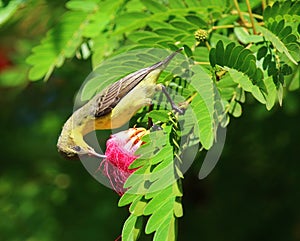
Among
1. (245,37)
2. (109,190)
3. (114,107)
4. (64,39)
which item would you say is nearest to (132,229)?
(114,107)

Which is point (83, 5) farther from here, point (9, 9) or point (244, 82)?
point (244, 82)

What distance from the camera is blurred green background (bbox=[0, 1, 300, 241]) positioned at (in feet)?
8.18

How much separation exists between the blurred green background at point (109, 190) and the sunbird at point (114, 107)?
121cm

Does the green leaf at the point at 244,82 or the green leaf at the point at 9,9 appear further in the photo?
the green leaf at the point at 9,9

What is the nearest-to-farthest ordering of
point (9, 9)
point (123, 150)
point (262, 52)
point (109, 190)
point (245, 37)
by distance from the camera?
point (123, 150)
point (262, 52)
point (245, 37)
point (9, 9)
point (109, 190)

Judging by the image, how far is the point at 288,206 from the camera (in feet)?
8.50

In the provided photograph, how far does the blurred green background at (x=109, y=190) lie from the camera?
2494 mm

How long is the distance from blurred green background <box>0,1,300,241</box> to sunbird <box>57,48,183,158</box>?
121 cm

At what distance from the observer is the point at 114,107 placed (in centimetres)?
120

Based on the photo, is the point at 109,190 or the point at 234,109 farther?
the point at 109,190

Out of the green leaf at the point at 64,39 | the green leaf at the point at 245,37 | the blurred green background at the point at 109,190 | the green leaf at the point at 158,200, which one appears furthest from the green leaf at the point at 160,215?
the blurred green background at the point at 109,190

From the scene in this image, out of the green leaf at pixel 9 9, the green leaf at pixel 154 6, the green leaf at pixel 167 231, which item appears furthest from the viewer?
the green leaf at pixel 9 9

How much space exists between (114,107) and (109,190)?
1367 millimetres

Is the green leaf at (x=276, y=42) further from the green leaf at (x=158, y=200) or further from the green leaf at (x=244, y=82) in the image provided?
the green leaf at (x=158, y=200)
